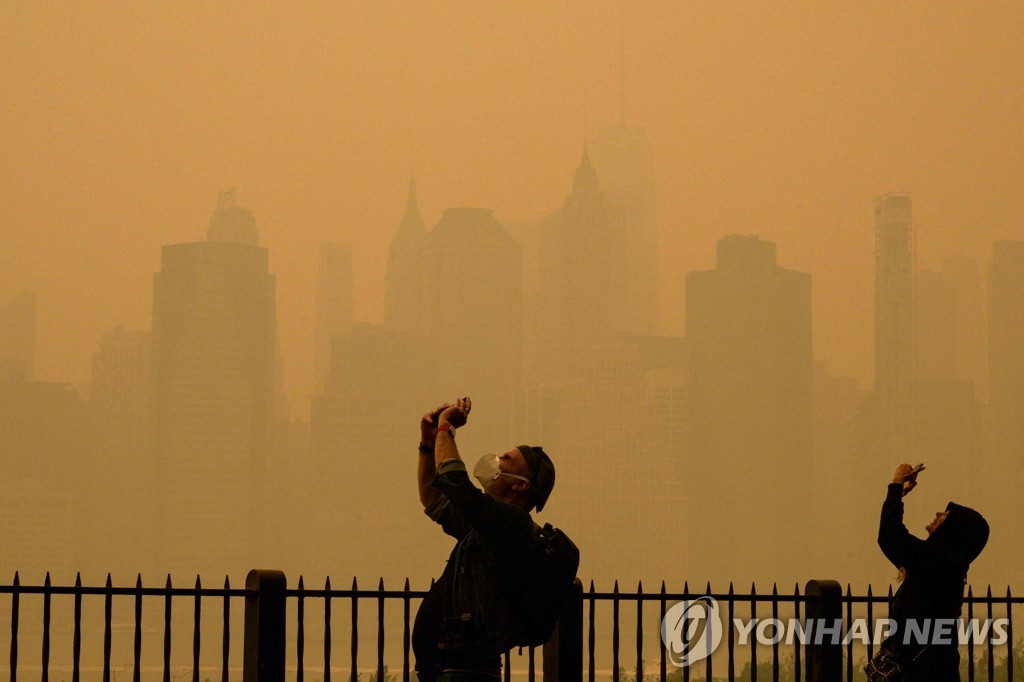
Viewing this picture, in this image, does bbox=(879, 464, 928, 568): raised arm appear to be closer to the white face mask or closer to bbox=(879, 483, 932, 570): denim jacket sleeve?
bbox=(879, 483, 932, 570): denim jacket sleeve

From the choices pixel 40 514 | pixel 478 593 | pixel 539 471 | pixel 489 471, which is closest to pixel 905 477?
pixel 539 471

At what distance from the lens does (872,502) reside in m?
198

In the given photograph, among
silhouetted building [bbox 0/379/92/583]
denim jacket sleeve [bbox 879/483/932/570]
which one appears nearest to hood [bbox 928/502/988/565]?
denim jacket sleeve [bbox 879/483/932/570]

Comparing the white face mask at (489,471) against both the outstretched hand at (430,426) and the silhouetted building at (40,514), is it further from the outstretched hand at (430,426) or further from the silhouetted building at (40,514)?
the silhouetted building at (40,514)

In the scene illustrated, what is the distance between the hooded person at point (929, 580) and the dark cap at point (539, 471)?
2.39 meters

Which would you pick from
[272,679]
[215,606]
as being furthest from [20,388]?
[272,679]

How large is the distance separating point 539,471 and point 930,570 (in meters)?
2.77

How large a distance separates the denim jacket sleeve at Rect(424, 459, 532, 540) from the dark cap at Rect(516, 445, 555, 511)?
167 millimetres

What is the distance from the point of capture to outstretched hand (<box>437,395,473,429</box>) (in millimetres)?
6082

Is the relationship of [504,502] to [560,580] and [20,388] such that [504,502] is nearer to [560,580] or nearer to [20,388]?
[560,580]

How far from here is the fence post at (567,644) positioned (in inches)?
350

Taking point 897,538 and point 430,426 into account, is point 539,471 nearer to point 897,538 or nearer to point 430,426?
point 430,426

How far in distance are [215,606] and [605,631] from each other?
5172cm

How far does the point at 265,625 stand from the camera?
8.58 m
